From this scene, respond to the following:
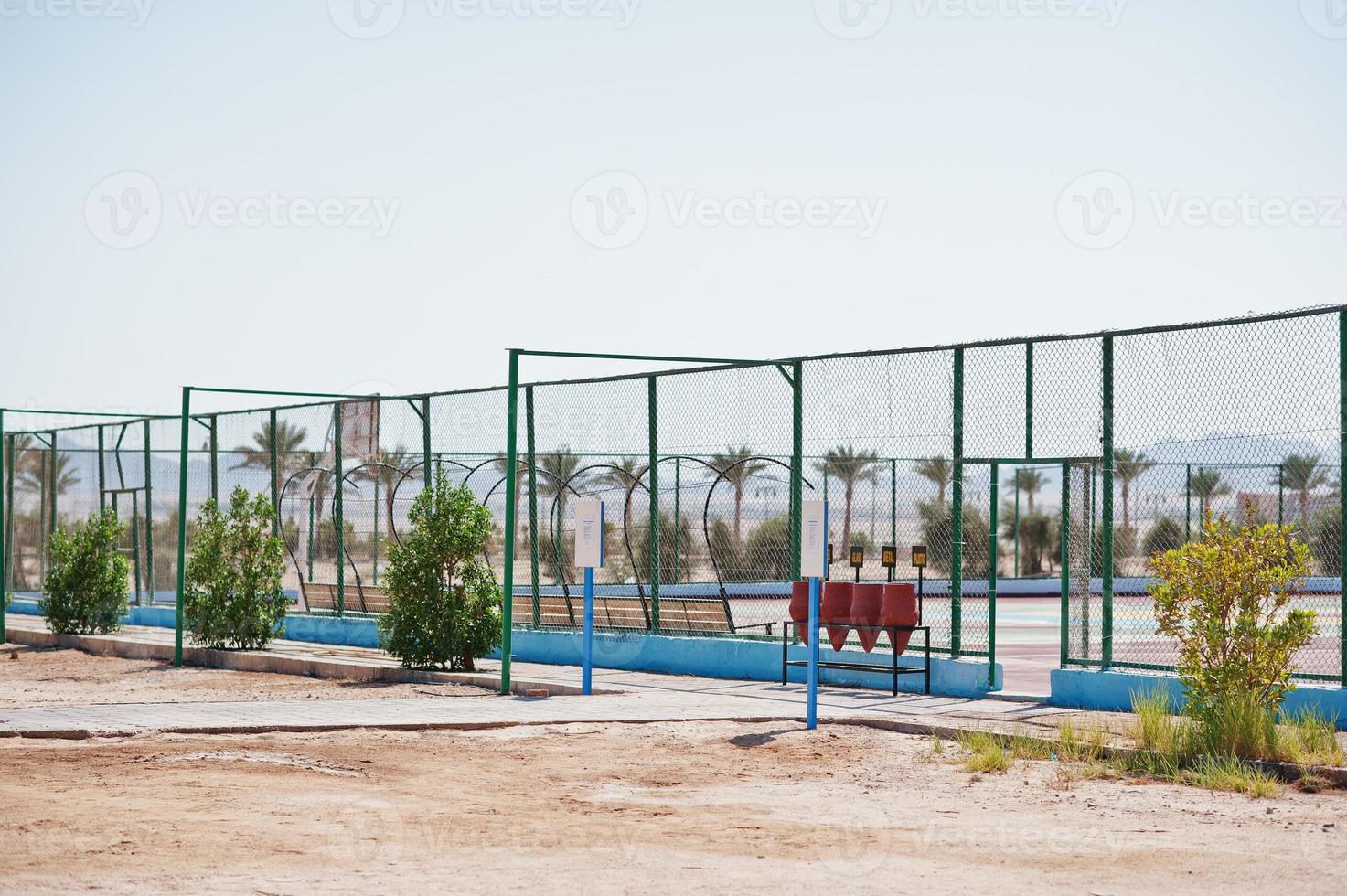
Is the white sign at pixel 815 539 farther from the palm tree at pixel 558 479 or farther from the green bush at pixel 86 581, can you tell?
the green bush at pixel 86 581

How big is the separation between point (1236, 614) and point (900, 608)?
13.3 ft

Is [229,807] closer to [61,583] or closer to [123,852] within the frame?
[123,852]

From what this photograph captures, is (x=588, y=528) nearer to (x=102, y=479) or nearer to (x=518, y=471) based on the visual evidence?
(x=518, y=471)

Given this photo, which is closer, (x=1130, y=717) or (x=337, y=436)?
(x=1130, y=717)

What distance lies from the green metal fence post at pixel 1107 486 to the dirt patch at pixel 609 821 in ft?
8.38

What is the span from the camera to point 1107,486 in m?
13.5

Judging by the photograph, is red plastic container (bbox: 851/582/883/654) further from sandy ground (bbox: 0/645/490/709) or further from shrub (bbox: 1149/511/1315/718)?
shrub (bbox: 1149/511/1315/718)

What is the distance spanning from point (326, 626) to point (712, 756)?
12.3m

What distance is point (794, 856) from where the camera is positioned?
779cm

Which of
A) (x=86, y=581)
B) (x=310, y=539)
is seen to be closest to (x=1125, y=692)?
(x=310, y=539)

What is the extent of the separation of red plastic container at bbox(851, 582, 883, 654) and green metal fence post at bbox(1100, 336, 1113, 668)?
2.25 m

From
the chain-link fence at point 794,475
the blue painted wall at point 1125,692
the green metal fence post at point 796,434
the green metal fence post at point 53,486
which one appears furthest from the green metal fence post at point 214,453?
the blue painted wall at point 1125,692

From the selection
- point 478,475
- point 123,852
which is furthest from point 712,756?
point 478,475

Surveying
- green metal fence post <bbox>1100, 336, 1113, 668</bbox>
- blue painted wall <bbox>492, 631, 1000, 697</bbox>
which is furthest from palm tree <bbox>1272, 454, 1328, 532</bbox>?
green metal fence post <bbox>1100, 336, 1113, 668</bbox>
